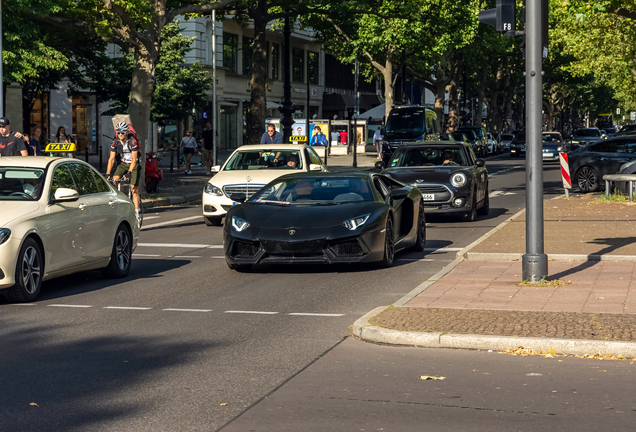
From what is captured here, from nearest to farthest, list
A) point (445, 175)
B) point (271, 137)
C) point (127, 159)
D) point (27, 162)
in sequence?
point (27, 162) → point (127, 159) → point (445, 175) → point (271, 137)

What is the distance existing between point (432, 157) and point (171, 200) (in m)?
8.24

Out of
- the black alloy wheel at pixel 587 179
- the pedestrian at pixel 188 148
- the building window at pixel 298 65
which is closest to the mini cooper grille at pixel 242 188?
the black alloy wheel at pixel 587 179

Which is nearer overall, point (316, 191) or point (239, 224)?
point (239, 224)

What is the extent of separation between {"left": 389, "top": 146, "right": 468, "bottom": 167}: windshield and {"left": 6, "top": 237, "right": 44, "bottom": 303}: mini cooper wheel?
10.5 metres

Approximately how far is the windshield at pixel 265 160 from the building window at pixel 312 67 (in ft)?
183

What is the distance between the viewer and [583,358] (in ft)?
23.0

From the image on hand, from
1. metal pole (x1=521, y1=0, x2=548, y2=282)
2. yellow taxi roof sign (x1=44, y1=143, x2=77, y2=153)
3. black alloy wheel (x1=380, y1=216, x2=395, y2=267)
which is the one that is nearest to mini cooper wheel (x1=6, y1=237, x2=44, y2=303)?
black alloy wheel (x1=380, y1=216, x2=395, y2=267)

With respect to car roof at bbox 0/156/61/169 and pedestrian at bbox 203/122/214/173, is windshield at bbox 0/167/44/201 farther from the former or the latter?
pedestrian at bbox 203/122/214/173

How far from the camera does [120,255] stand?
11.7m

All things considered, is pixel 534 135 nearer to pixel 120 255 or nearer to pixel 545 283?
pixel 545 283

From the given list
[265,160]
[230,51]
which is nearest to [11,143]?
[265,160]

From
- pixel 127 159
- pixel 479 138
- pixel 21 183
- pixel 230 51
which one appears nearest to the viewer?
pixel 21 183

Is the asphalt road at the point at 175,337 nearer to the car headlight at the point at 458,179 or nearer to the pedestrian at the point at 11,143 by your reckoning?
the pedestrian at the point at 11,143

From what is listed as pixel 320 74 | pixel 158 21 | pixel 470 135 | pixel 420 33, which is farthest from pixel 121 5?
pixel 320 74
